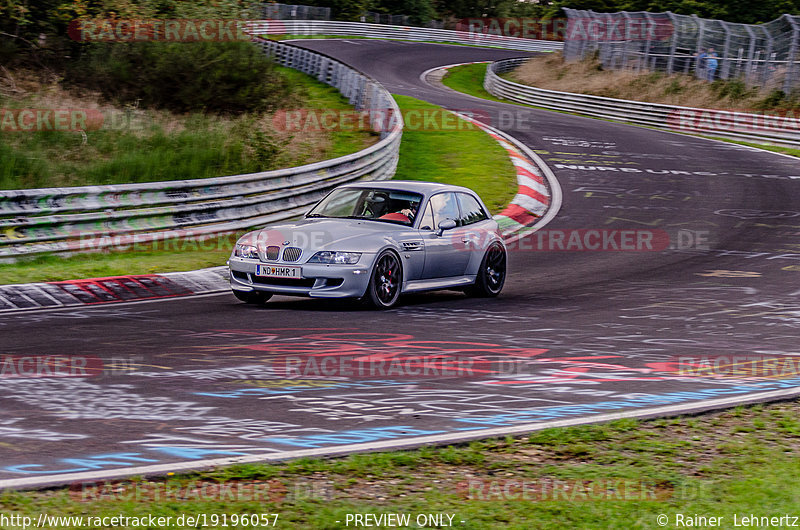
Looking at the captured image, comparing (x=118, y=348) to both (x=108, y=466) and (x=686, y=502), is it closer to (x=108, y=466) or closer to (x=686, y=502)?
(x=108, y=466)

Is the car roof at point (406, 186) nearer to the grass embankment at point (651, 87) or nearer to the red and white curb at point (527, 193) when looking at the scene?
the red and white curb at point (527, 193)

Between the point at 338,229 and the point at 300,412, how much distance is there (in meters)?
5.09

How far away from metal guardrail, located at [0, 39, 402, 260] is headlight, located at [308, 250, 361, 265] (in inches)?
175

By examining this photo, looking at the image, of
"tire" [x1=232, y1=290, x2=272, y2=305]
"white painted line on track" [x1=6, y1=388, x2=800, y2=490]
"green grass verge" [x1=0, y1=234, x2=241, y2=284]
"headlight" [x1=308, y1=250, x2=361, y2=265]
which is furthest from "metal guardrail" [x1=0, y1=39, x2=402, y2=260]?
"white painted line on track" [x1=6, y1=388, x2=800, y2=490]

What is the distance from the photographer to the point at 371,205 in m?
11.9

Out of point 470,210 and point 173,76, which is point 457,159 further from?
point 470,210

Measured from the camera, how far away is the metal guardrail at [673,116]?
108ft

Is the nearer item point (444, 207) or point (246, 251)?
point (246, 251)

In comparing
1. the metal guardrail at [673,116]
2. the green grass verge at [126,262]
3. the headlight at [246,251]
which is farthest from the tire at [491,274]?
the metal guardrail at [673,116]

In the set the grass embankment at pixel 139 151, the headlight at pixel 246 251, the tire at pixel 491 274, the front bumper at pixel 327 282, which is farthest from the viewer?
the grass embankment at pixel 139 151

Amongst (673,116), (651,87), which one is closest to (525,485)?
(673,116)

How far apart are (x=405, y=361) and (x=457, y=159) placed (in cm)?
1740

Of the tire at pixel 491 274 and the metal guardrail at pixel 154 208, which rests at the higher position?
the metal guardrail at pixel 154 208

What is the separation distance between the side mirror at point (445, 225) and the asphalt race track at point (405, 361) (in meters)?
0.88
